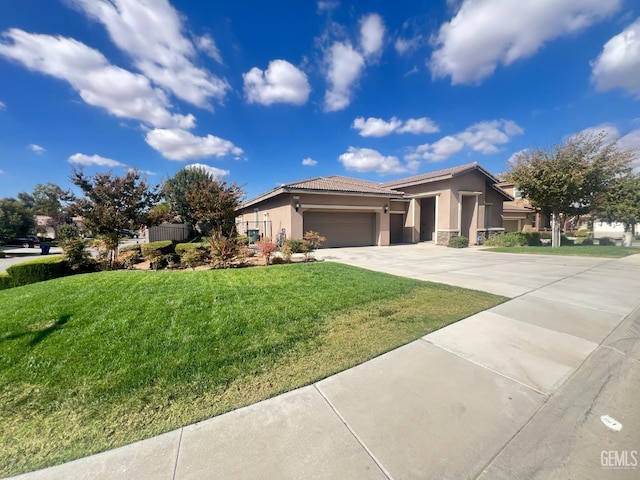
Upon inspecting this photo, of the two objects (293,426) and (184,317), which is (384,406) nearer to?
(293,426)

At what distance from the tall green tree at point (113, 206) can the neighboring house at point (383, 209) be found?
237 inches

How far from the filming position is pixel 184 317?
13.8 ft

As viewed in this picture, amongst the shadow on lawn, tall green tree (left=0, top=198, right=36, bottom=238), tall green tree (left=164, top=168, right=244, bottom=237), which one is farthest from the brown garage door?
tall green tree (left=0, top=198, right=36, bottom=238)

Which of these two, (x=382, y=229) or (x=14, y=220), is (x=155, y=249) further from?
(x=14, y=220)

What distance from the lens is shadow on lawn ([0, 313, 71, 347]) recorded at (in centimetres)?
347

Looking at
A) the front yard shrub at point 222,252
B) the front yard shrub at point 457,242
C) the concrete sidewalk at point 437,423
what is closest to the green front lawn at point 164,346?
the concrete sidewalk at point 437,423

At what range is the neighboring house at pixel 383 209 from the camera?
1627 centimetres

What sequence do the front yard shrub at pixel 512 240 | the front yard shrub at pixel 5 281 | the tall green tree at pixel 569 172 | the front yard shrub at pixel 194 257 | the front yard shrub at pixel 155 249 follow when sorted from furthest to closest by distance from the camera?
the front yard shrub at pixel 512 240 < the tall green tree at pixel 569 172 < the front yard shrub at pixel 155 249 < the front yard shrub at pixel 194 257 < the front yard shrub at pixel 5 281

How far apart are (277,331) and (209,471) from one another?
2192 mm

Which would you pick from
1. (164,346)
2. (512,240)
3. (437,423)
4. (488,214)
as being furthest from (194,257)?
(488,214)

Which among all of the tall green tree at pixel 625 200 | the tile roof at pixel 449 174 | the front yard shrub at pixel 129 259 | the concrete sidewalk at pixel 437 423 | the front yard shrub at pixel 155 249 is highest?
the tile roof at pixel 449 174

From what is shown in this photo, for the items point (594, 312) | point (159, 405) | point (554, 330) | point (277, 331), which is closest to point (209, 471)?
point (159, 405)

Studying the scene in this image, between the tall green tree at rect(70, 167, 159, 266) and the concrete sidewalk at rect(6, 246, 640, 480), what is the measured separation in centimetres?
993

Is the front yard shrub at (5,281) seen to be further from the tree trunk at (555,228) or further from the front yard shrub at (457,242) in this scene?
the tree trunk at (555,228)
